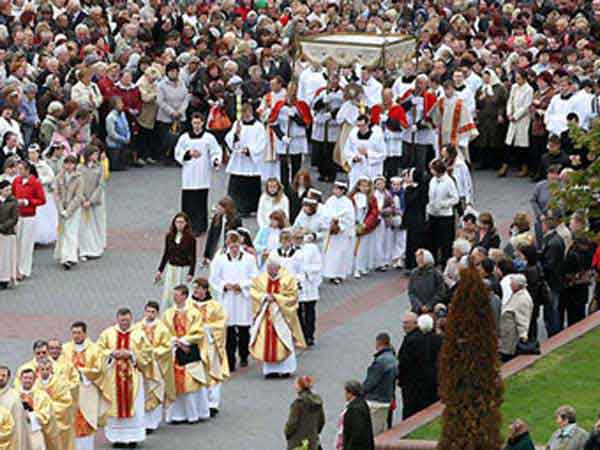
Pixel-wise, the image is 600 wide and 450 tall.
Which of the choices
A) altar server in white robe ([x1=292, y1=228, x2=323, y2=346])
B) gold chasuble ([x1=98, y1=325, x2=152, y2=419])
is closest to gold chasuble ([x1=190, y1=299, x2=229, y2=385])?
gold chasuble ([x1=98, y1=325, x2=152, y2=419])

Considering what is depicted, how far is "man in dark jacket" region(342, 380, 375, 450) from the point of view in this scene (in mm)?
22328

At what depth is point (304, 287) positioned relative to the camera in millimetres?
27531

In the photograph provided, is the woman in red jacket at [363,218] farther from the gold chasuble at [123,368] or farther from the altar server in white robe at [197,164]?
the gold chasuble at [123,368]

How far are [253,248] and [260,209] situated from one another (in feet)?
8.22

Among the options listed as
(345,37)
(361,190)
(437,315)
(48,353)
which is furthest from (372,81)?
(48,353)

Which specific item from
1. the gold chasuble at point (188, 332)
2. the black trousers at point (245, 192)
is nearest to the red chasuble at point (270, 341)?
the gold chasuble at point (188, 332)

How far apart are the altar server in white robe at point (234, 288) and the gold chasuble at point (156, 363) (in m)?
2.08

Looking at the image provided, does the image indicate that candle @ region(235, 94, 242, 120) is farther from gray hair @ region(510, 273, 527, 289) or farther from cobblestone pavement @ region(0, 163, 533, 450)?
gray hair @ region(510, 273, 527, 289)

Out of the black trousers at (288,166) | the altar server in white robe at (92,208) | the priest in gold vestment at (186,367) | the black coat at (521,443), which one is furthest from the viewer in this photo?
the black trousers at (288,166)

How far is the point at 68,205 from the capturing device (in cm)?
3111

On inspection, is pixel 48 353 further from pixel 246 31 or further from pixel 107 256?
pixel 246 31

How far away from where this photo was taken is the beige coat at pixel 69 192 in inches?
1224

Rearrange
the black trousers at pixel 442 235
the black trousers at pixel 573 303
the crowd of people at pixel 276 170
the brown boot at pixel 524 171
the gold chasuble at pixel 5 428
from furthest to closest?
the brown boot at pixel 524 171, the black trousers at pixel 442 235, the black trousers at pixel 573 303, the crowd of people at pixel 276 170, the gold chasuble at pixel 5 428

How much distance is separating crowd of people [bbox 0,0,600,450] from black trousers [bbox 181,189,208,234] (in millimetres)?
34
